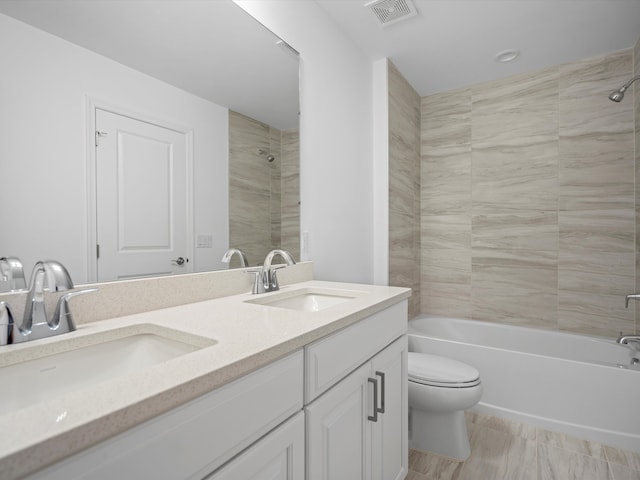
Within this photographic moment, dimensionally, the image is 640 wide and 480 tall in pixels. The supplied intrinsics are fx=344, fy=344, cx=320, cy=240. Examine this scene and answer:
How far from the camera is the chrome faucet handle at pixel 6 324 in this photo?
0.71m

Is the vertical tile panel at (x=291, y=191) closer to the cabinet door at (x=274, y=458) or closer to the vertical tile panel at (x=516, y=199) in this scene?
the cabinet door at (x=274, y=458)

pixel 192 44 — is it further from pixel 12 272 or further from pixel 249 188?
pixel 12 272

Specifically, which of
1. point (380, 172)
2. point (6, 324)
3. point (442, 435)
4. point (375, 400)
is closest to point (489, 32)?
point (380, 172)

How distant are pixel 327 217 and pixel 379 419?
107cm

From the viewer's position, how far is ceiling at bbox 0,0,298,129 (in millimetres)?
906

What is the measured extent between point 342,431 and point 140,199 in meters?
0.91

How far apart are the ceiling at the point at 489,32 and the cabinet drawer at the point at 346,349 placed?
1.70m

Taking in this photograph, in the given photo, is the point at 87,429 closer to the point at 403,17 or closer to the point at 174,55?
the point at 174,55

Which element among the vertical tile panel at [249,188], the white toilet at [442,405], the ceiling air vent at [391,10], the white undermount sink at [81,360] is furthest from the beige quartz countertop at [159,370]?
the ceiling air vent at [391,10]

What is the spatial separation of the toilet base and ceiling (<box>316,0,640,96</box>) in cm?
219

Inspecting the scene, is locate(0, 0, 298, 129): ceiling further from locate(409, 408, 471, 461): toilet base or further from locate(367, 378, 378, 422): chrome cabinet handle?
locate(409, 408, 471, 461): toilet base

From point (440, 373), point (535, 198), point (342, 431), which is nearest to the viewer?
point (342, 431)

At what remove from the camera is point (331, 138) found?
1985mm

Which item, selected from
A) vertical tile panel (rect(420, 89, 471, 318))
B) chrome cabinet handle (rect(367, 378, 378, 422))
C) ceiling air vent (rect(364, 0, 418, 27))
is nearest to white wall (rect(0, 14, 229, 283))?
chrome cabinet handle (rect(367, 378, 378, 422))
